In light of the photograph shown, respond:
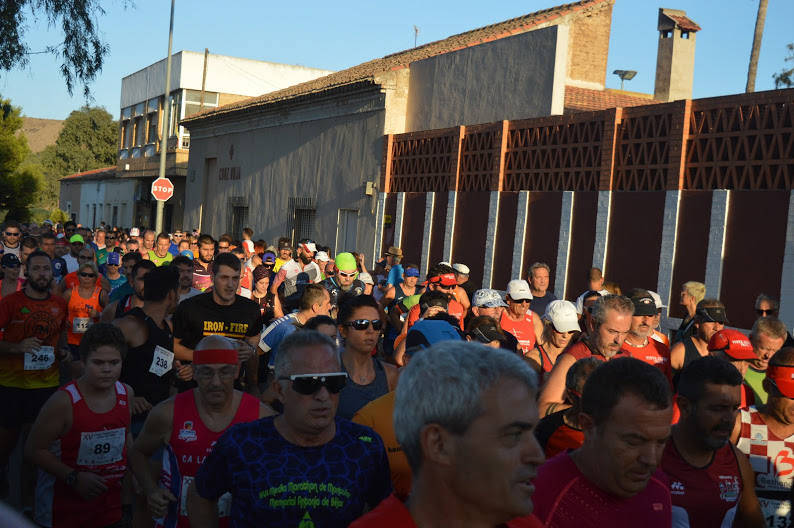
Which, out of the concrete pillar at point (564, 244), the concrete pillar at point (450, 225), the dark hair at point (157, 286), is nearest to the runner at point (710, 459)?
the dark hair at point (157, 286)

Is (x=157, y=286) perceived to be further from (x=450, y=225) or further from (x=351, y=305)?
(x=450, y=225)

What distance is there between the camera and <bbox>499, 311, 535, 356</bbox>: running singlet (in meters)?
8.82

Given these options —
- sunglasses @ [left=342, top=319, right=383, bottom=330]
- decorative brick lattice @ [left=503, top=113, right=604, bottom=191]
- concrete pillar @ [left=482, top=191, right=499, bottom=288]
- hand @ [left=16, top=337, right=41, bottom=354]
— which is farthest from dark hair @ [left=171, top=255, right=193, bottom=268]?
concrete pillar @ [left=482, top=191, right=499, bottom=288]

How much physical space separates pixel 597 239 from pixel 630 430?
1400 cm

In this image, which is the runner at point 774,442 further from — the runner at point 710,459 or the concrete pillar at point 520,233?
the concrete pillar at point 520,233

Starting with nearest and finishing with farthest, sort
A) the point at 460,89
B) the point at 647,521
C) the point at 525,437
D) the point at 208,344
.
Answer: the point at 525,437 < the point at 647,521 < the point at 208,344 < the point at 460,89

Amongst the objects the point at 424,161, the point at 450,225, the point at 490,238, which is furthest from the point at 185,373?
the point at 424,161

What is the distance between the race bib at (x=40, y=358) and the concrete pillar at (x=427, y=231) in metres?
14.8

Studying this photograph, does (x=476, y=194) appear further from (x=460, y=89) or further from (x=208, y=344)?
(x=208, y=344)

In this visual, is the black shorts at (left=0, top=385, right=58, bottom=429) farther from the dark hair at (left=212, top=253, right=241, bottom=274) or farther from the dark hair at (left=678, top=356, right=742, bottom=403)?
the dark hair at (left=678, top=356, right=742, bottom=403)

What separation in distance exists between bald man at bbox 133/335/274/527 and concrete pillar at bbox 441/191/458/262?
660 inches

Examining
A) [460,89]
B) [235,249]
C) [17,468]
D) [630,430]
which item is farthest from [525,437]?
[460,89]

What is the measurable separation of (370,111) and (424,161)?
3.09 metres

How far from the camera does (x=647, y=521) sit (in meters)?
3.42
